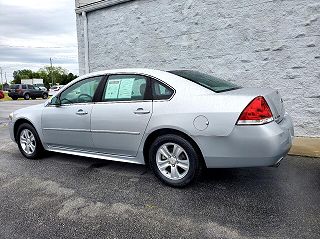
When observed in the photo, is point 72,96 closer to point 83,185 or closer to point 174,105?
point 83,185

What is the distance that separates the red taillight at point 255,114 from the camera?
9.91ft

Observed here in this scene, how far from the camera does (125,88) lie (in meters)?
3.93

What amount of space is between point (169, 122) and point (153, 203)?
0.95 meters

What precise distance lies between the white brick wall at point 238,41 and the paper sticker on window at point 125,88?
3.50 m

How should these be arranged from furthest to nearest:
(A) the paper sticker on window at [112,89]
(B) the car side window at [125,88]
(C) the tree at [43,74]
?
1. (C) the tree at [43,74]
2. (A) the paper sticker on window at [112,89]
3. (B) the car side window at [125,88]

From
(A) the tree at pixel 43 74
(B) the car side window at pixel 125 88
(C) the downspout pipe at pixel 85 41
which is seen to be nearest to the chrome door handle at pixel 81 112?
(B) the car side window at pixel 125 88

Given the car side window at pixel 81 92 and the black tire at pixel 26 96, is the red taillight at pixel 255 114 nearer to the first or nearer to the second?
the car side window at pixel 81 92

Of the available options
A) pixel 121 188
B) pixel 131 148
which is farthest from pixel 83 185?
pixel 131 148

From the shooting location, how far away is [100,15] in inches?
349

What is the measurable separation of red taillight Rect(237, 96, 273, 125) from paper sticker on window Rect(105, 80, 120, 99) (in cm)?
180

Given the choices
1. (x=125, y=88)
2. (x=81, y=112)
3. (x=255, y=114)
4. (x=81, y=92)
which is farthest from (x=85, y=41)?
(x=255, y=114)

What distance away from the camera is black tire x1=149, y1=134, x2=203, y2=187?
Answer: 3.35m

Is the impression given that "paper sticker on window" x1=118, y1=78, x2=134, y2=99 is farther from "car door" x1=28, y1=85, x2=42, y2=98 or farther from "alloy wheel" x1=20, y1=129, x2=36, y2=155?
"car door" x1=28, y1=85, x2=42, y2=98

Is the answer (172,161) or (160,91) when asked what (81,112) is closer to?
(160,91)
